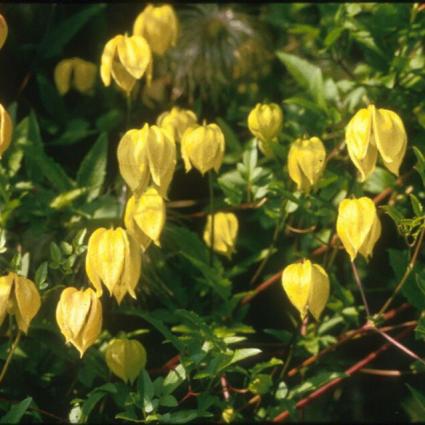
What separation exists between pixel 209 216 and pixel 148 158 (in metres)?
0.37

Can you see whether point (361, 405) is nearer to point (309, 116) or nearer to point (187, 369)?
point (309, 116)

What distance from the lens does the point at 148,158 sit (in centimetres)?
124

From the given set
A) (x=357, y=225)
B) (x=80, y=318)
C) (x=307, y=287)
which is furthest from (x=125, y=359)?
(x=357, y=225)

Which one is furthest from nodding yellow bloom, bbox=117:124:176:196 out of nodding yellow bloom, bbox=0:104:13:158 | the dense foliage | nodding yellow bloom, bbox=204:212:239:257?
nodding yellow bloom, bbox=204:212:239:257

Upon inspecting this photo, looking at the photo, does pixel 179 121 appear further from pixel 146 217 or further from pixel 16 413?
pixel 16 413

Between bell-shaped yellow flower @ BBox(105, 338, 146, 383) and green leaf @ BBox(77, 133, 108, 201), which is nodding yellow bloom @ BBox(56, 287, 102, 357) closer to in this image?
bell-shaped yellow flower @ BBox(105, 338, 146, 383)

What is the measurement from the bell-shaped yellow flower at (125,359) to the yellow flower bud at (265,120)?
1.32 ft

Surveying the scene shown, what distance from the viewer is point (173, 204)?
1793mm

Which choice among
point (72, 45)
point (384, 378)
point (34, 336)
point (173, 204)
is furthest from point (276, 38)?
point (34, 336)

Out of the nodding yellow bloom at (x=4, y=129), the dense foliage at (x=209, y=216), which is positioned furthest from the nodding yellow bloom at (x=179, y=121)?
the nodding yellow bloom at (x=4, y=129)

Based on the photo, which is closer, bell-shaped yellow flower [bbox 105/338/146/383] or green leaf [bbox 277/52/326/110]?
bell-shaped yellow flower [bbox 105/338/146/383]

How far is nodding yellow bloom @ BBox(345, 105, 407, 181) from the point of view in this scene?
122 cm

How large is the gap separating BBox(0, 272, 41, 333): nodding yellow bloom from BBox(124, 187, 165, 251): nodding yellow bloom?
0.55ft

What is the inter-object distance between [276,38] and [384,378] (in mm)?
919
